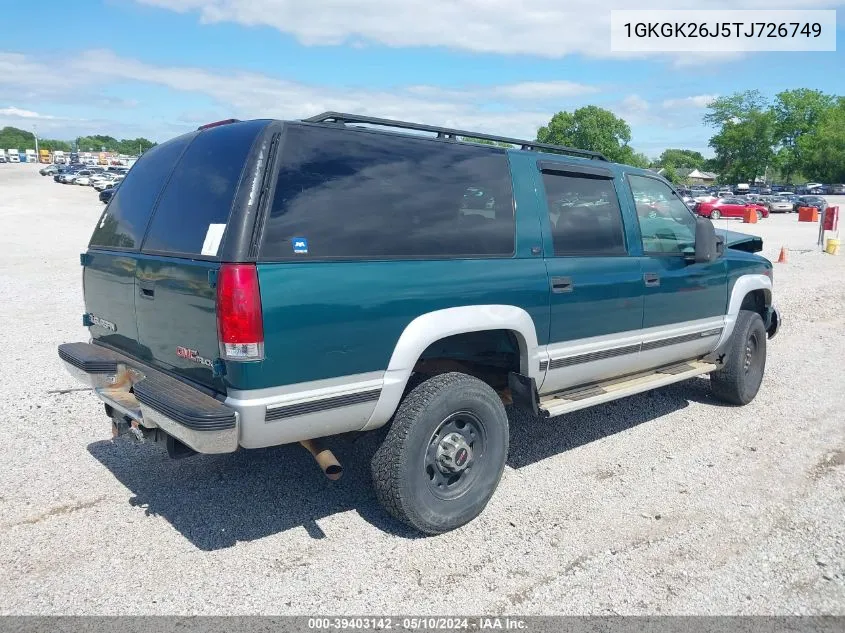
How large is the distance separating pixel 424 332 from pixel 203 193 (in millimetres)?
1299

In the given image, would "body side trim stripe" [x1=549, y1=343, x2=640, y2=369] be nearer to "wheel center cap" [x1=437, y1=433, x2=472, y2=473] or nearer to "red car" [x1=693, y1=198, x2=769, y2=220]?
"wheel center cap" [x1=437, y1=433, x2=472, y2=473]

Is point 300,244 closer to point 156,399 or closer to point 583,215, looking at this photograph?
point 156,399

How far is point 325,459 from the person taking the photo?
11.5ft

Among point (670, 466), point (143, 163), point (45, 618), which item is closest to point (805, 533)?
point (670, 466)

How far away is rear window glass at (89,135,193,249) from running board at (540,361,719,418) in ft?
8.40

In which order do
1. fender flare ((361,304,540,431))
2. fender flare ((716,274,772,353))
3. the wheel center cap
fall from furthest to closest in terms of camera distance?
fender flare ((716,274,772,353)), the wheel center cap, fender flare ((361,304,540,431))

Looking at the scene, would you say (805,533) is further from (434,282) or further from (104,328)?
(104,328)

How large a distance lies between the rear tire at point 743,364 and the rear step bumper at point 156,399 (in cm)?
451

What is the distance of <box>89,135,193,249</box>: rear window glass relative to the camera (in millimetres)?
3877

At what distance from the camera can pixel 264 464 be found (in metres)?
4.62

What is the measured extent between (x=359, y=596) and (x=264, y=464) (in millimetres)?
1649

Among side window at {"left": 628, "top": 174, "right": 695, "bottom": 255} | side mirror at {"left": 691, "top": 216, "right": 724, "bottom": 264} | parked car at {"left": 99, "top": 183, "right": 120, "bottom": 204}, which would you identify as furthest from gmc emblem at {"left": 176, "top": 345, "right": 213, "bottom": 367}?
side mirror at {"left": 691, "top": 216, "right": 724, "bottom": 264}

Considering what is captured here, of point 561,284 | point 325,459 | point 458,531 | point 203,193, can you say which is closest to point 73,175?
point 203,193

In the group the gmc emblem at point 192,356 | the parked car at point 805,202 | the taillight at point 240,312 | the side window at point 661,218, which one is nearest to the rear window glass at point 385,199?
the taillight at point 240,312
